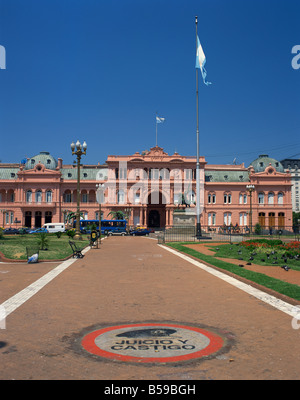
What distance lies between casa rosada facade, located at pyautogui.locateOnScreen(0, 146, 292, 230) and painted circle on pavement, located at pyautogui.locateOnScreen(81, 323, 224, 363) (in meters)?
69.1

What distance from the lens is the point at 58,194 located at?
80.8 metres

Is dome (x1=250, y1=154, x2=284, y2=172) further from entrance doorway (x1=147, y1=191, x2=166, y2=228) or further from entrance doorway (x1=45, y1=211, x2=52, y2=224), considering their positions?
entrance doorway (x1=45, y1=211, x2=52, y2=224)

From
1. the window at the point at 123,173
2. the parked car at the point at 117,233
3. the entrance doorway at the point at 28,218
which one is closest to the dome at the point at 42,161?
the entrance doorway at the point at 28,218

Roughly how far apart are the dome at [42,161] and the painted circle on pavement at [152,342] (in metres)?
79.5

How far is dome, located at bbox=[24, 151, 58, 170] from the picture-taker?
83.3 m

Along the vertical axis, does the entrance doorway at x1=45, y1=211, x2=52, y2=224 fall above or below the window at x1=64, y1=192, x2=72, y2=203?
below

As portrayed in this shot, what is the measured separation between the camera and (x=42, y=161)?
83875mm

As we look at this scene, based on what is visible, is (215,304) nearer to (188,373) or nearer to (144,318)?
(144,318)

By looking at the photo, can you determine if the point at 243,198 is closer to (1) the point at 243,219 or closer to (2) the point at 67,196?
(1) the point at 243,219

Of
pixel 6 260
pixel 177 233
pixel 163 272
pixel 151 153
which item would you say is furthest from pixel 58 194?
pixel 163 272

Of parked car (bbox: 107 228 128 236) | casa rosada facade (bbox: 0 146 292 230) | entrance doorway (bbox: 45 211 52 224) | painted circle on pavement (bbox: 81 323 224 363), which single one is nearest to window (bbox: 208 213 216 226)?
casa rosada facade (bbox: 0 146 292 230)

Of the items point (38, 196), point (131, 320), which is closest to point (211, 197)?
point (38, 196)

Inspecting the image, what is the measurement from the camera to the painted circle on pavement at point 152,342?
625 centimetres

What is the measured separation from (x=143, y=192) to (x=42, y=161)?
77.8 ft
